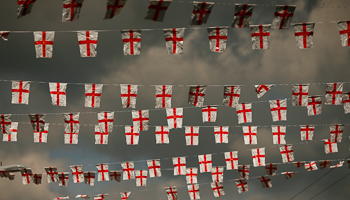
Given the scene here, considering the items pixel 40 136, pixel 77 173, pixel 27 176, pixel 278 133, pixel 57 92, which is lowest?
pixel 27 176

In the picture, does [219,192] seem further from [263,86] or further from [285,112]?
[263,86]

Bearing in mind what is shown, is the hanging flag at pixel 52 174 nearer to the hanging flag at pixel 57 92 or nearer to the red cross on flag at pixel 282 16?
the hanging flag at pixel 57 92

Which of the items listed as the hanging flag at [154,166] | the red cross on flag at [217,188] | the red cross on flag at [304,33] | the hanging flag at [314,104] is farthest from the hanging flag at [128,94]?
the red cross on flag at [217,188]

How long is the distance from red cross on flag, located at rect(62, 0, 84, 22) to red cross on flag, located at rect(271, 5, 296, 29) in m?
7.76

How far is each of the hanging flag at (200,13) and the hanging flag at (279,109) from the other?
7.80 meters

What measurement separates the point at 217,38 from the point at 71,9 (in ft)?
20.3

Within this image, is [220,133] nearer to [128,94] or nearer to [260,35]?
[128,94]

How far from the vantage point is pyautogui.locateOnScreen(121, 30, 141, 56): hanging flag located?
55.1 feet

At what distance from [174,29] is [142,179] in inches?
507

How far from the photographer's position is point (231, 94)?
20188mm

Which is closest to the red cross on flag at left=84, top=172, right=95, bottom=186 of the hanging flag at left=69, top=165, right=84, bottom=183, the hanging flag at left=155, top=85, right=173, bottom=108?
the hanging flag at left=69, top=165, right=84, bottom=183

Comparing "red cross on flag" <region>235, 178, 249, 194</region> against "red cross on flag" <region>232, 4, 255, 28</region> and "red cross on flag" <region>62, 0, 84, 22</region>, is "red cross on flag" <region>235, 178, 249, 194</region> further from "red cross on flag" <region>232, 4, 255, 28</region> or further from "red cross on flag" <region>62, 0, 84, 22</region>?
"red cross on flag" <region>62, 0, 84, 22</region>

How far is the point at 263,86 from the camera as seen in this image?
1980cm

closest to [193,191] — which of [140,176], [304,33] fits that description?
[140,176]
